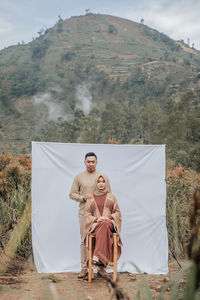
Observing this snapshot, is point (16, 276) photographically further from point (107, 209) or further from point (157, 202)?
point (157, 202)

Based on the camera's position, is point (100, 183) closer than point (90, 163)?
Yes

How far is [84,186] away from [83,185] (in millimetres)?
16

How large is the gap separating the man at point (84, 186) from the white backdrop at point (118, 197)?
1.16 feet

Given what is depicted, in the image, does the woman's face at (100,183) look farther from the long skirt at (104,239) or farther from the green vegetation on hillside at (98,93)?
the green vegetation on hillside at (98,93)

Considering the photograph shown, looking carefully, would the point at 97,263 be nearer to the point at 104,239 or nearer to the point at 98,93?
the point at 104,239

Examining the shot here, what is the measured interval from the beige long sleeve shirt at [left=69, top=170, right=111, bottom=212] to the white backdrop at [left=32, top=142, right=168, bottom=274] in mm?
347

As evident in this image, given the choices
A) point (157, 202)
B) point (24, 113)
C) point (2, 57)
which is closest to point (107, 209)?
point (157, 202)

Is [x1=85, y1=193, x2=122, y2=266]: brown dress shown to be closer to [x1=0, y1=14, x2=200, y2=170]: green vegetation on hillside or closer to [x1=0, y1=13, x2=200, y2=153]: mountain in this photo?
[x1=0, y1=14, x2=200, y2=170]: green vegetation on hillside

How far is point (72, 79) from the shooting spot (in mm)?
56531

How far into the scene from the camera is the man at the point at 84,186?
13.7 ft

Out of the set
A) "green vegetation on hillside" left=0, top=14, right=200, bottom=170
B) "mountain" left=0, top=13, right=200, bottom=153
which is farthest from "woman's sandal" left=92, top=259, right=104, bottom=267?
"mountain" left=0, top=13, right=200, bottom=153

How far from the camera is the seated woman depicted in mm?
3744

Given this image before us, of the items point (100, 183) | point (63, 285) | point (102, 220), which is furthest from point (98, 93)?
point (63, 285)

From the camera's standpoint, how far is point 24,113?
44.9 m
